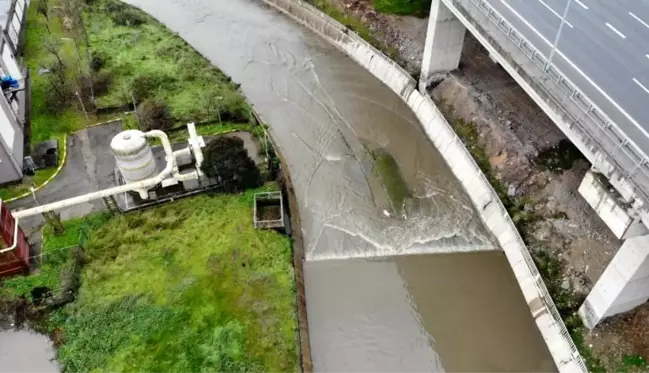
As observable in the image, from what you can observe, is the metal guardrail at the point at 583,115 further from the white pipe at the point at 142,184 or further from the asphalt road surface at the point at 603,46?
the white pipe at the point at 142,184

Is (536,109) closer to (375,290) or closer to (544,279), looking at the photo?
(544,279)

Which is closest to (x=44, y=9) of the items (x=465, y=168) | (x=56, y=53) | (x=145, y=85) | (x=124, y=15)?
(x=124, y=15)

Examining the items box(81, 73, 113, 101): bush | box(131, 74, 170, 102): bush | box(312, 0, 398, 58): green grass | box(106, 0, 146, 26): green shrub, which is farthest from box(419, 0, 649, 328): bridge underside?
box(106, 0, 146, 26): green shrub

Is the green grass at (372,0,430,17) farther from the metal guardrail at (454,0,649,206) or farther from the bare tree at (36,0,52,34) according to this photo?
the bare tree at (36,0,52,34)

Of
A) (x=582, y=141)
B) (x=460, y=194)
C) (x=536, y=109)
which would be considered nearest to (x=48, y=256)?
(x=460, y=194)

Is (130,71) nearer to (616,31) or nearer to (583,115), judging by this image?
(583,115)

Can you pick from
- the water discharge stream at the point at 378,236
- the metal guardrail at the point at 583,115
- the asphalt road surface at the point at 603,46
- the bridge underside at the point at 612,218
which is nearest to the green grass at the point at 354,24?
the water discharge stream at the point at 378,236
